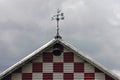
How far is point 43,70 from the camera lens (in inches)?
2320

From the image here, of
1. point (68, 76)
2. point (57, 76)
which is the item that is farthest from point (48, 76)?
point (68, 76)

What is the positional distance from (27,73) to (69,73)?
5.32ft

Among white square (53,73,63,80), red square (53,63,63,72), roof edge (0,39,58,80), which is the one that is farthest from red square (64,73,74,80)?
roof edge (0,39,58,80)

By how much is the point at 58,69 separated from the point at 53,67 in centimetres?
21

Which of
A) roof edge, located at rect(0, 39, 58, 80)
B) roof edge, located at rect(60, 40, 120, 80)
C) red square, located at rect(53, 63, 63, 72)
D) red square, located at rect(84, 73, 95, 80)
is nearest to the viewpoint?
roof edge, located at rect(60, 40, 120, 80)

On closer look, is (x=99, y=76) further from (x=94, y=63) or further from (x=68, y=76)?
(x=68, y=76)

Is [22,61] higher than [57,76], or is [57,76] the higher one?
[22,61]

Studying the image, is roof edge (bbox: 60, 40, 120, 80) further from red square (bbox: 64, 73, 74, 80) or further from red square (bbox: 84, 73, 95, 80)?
red square (bbox: 64, 73, 74, 80)

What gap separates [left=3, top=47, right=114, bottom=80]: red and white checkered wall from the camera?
58.8 metres

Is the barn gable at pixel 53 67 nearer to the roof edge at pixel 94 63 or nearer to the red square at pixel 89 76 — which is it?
the red square at pixel 89 76

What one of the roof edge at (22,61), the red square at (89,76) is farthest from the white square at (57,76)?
the roof edge at (22,61)

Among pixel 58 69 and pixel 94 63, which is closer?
pixel 94 63

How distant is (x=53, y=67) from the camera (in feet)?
193

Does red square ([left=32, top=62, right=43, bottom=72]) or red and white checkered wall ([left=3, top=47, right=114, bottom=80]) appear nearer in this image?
red and white checkered wall ([left=3, top=47, right=114, bottom=80])
